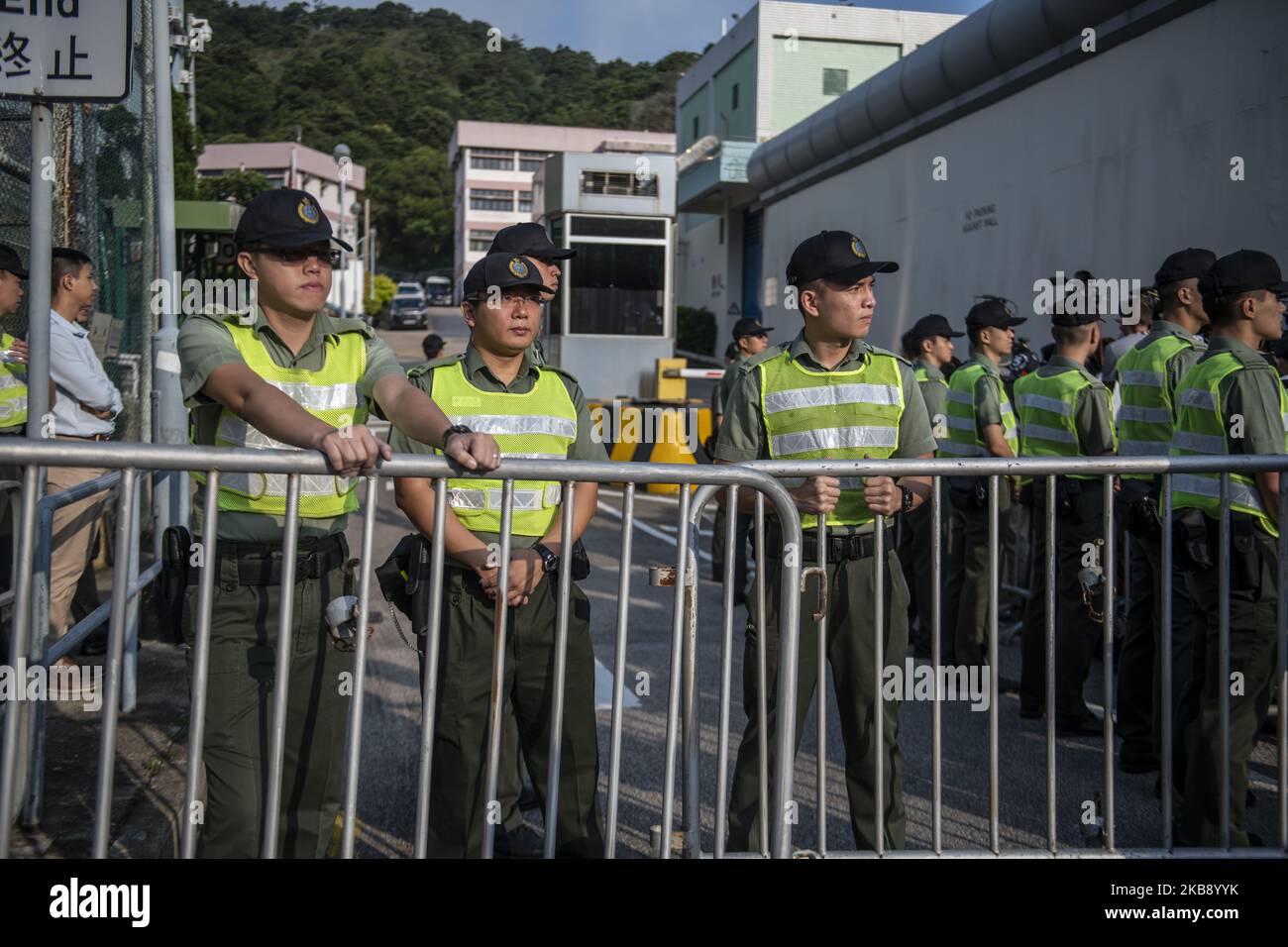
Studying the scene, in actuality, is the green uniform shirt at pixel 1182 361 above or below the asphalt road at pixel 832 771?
above

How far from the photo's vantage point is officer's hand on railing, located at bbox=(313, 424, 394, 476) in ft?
9.23

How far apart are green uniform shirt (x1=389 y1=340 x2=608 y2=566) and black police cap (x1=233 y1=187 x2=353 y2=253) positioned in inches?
23.5

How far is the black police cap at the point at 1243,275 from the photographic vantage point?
4.34 metres

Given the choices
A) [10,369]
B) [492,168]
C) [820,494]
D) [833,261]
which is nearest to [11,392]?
[10,369]

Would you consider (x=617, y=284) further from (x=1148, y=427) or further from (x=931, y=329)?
(x=1148, y=427)

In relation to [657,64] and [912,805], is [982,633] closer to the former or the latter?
[912,805]

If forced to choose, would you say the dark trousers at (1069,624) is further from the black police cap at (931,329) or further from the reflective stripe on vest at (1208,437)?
the black police cap at (931,329)

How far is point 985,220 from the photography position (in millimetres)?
15914

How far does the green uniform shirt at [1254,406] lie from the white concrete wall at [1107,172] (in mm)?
6684

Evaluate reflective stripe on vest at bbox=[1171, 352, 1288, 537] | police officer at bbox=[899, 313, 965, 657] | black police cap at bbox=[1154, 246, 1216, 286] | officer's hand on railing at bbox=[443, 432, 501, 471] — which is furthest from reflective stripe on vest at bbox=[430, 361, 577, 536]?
police officer at bbox=[899, 313, 965, 657]

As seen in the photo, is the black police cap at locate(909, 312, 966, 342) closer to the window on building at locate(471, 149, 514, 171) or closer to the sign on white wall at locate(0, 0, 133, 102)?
the sign on white wall at locate(0, 0, 133, 102)

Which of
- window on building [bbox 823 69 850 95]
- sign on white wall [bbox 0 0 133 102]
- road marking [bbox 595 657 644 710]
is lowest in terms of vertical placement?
road marking [bbox 595 657 644 710]

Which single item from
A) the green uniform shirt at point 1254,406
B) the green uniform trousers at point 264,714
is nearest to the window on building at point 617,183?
the green uniform shirt at point 1254,406

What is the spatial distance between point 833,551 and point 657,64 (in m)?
67.5
